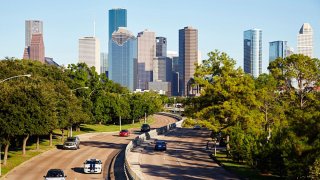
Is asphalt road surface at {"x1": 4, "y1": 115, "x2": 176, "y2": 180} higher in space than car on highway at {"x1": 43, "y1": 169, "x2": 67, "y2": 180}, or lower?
lower

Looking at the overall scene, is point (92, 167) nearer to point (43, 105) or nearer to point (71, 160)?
point (71, 160)

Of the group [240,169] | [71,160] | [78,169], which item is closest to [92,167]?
[78,169]

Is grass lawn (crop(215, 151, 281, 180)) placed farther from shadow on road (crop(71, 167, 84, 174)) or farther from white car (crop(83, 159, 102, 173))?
shadow on road (crop(71, 167, 84, 174))

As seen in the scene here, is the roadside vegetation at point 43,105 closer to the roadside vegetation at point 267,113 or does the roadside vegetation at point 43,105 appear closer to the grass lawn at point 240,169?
the roadside vegetation at point 267,113

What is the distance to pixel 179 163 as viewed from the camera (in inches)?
2237

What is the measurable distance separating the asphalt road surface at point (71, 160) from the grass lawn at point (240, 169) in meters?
12.7

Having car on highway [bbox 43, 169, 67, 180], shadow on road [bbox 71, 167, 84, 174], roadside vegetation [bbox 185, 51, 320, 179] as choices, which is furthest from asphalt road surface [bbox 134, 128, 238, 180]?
car on highway [bbox 43, 169, 67, 180]

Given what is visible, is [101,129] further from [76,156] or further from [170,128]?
[76,156]

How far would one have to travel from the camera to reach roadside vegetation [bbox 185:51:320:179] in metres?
34.9

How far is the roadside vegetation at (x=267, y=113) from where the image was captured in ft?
114

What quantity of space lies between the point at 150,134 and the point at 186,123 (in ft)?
106

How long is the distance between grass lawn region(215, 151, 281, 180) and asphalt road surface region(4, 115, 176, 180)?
1274 cm

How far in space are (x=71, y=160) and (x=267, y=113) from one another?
2714cm

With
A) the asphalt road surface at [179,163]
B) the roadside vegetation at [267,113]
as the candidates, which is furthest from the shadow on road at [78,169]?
the roadside vegetation at [267,113]
